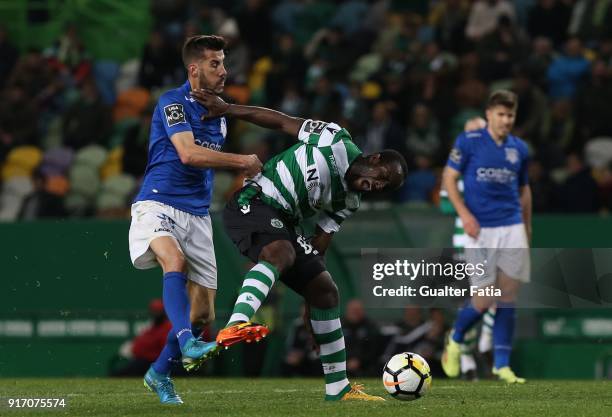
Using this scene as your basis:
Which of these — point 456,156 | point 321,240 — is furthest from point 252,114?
point 456,156

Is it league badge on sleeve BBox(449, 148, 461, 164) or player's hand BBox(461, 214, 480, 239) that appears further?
league badge on sleeve BBox(449, 148, 461, 164)

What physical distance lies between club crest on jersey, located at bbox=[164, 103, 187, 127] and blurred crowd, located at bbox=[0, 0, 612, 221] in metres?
7.50

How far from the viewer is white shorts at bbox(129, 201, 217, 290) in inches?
362

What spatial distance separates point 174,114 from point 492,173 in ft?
13.0

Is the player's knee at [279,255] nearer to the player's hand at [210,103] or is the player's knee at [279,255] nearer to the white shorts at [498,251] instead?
the player's hand at [210,103]

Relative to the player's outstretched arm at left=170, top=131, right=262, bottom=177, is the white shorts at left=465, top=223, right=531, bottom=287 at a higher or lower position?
lower

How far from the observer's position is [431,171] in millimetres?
16672

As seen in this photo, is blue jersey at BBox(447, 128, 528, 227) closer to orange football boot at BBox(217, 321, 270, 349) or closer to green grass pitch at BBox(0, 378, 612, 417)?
green grass pitch at BBox(0, 378, 612, 417)

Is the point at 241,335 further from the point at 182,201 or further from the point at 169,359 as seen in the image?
the point at 182,201

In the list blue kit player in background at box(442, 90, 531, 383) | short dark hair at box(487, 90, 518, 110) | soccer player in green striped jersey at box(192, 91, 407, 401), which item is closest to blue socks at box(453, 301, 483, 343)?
blue kit player in background at box(442, 90, 531, 383)

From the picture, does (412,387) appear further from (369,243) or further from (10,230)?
(10,230)

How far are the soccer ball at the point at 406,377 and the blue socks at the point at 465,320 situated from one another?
10.7 ft

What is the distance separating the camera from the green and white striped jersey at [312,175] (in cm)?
884

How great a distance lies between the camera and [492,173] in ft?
40.1
